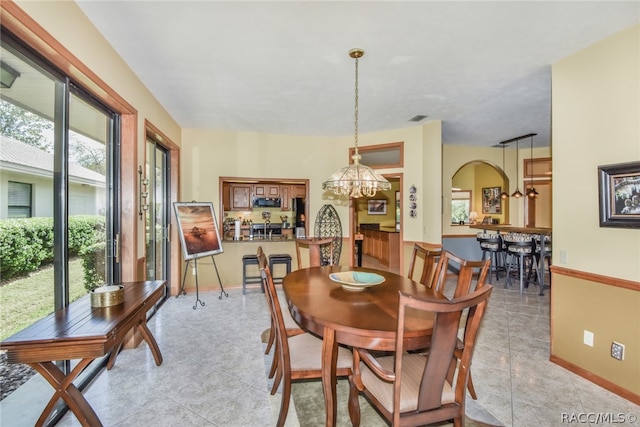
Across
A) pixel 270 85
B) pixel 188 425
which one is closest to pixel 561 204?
pixel 270 85

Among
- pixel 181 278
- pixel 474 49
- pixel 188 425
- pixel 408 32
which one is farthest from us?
pixel 181 278

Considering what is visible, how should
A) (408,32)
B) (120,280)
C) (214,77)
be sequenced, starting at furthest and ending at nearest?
(214,77), (120,280), (408,32)

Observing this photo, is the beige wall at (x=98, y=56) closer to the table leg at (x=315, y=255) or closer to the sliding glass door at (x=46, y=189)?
the sliding glass door at (x=46, y=189)

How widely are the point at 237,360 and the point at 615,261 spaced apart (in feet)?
11.3

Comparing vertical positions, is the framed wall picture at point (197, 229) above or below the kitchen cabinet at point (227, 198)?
below

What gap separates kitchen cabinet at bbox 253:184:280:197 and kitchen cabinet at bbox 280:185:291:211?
0.09 metres

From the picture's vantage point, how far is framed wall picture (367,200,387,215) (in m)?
10.4

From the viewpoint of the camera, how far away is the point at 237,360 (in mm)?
2820

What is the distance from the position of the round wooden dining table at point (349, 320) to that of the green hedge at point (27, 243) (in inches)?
66.4

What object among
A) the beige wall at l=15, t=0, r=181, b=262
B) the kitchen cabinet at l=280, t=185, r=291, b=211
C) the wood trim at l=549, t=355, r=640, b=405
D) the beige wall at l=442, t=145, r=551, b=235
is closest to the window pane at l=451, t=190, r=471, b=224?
the beige wall at l=442, t=145, r=551, b=235

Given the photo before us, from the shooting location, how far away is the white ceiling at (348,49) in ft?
6.94

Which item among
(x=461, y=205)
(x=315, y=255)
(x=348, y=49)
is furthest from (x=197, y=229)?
(x=461, y=205)

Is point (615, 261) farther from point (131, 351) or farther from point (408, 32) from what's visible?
point (131, 351)

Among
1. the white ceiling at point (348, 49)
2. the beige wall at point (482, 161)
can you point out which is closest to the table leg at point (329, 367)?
the white ceiling at point (348, 49)
